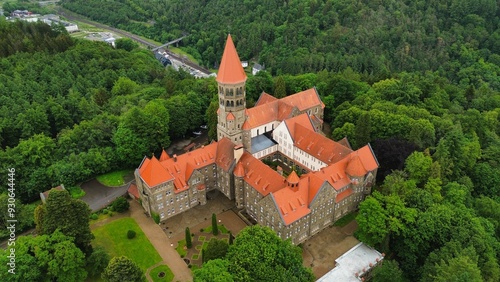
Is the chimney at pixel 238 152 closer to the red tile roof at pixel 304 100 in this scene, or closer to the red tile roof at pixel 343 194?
the red tile roof at pixel 343 194

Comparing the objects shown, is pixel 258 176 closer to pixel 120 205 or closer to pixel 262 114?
pixel 262 114

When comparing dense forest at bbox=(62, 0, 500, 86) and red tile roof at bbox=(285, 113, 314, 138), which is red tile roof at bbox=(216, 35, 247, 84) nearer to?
red tile roof at bbox=(285, 113, 314, 138)

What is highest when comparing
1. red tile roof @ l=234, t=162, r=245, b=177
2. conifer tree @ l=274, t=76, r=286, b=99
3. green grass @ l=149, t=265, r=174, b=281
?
red tile roof @ l=234, t=162, r=245, b=177

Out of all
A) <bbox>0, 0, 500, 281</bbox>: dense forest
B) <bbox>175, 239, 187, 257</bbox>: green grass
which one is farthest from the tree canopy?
<bbox>0, 0, 500, 281</bbox>: dense forest

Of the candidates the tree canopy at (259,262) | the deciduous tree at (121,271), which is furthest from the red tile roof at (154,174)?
the tree canopy at (259,262)

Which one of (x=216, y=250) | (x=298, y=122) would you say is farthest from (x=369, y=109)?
(x=216, y=250)

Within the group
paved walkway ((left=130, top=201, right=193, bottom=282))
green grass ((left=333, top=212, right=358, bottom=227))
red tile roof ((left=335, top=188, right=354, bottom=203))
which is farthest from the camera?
green grass ((left=333, top=212, right=358, bottom=227))

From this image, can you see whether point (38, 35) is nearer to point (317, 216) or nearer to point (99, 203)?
point (99, 203)
